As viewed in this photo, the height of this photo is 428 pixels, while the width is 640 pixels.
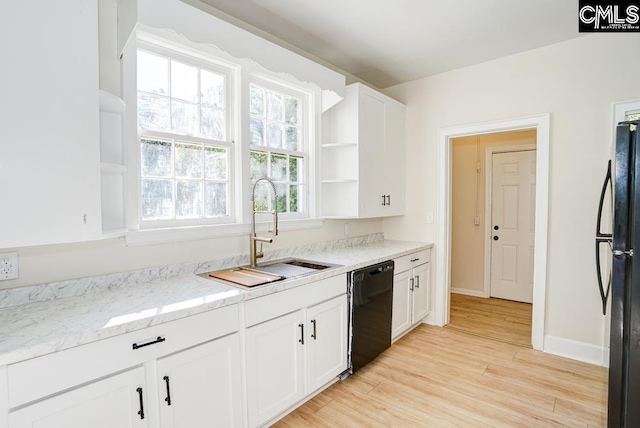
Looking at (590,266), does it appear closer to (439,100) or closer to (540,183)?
(540,183)

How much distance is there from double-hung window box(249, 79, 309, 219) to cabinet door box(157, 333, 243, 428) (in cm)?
128

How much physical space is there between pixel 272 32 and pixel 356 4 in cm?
76

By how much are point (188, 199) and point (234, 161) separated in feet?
1.47

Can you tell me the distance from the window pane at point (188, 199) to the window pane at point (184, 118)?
35cm

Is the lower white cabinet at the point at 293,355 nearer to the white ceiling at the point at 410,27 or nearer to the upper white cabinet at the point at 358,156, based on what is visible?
the upper white cabinet at the point at 358,156

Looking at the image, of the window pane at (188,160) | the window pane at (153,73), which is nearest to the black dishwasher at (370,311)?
the window pane at (188,160)

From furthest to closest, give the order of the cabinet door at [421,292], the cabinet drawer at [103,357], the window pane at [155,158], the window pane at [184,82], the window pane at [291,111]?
the cabinet door at [421,292] → the window pane at [291,111] → the window pane at [184,82] → the window pane at [155,158] → the cabinet drawer at [103,357]

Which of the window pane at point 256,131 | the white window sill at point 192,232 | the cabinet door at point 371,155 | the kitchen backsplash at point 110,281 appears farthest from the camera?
the cabinet door at point 371,155

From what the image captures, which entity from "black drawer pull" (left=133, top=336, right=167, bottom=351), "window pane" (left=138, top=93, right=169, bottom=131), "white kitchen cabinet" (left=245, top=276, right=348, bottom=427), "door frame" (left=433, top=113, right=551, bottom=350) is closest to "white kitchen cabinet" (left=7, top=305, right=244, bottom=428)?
"black drawer pull" (left=133, top=336, right=167, bottom=351)

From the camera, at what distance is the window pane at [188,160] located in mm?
2178

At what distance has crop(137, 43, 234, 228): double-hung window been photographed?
2027 millimetres

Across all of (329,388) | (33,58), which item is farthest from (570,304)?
(33,58)

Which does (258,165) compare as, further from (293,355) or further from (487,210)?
(487,210)

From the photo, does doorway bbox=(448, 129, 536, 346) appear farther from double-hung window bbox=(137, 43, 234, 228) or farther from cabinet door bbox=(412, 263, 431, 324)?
double-hung window bbox=(137, 43, 234, 228)
